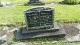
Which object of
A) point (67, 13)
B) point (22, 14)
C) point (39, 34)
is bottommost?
point (39, 34)

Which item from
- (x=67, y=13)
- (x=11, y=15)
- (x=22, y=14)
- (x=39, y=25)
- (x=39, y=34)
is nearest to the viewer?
(x=39, y=34)

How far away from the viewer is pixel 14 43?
7.33 metres

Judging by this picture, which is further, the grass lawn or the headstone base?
the grass lawn

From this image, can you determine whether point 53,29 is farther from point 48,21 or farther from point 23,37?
point 23,37

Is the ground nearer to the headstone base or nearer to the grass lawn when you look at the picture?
the grass lawn

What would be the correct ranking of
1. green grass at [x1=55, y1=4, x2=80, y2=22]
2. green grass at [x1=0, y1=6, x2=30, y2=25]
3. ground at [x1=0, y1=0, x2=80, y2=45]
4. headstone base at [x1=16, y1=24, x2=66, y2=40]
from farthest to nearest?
1. green grass at [x1=55, y1=4, x2=80, y2=22]
2. green grass at [x1=0, y1=6, x2=30, y2=25]
3. ground at [x1=0, y1=0, x2=80, y2=45]
4. headstone base at [x1=16, y1=24, x2=66, y2=40]

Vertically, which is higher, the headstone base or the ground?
the ground

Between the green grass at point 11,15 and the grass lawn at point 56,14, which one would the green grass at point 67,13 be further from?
the green grass at point 11,15

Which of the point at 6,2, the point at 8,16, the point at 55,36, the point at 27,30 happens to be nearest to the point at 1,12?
the point at 8,16

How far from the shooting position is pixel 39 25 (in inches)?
304

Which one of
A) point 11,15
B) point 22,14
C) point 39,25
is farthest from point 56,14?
point 39,25

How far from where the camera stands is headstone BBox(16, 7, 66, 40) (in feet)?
24.8

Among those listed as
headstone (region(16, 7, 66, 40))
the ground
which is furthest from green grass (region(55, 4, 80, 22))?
headstone (region(16, 7, 66, 40))

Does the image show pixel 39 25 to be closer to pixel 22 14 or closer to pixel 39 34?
pixel 39 34
